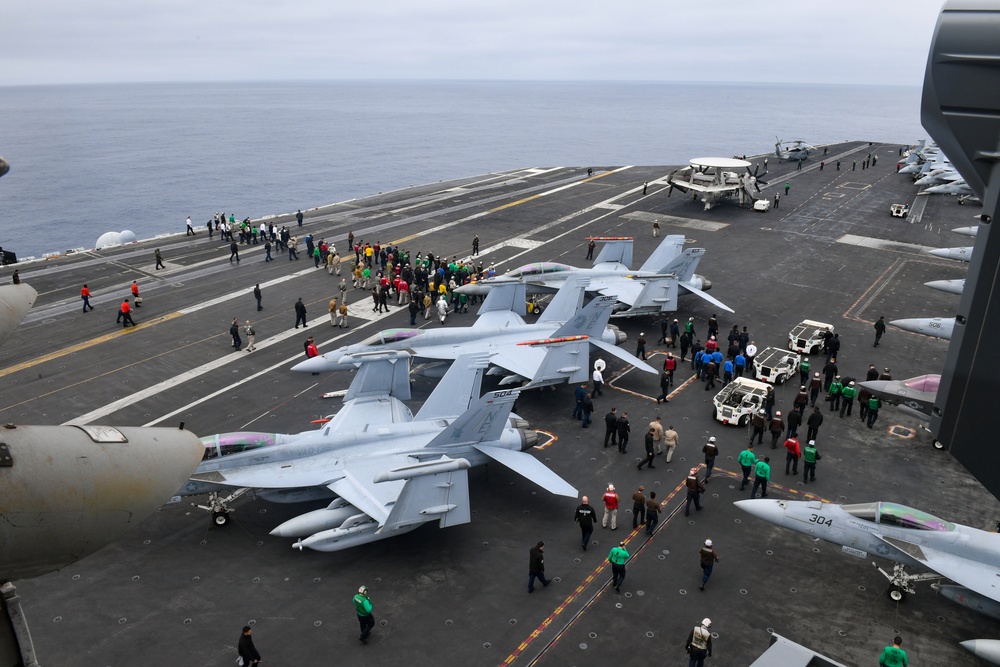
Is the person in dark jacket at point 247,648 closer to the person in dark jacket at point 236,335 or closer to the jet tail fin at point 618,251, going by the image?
the person in dark jacket at point 236,335

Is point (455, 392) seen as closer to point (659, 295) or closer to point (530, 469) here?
point (530, 469)

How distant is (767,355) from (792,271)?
1591 cm

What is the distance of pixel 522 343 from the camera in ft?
84.0

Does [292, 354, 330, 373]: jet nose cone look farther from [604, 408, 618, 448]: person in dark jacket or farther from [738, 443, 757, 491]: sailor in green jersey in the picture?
[738, 443, 757, 491]: sailor in green jersey

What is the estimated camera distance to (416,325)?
33.1 meters

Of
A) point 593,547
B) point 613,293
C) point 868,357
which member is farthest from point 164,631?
point 868,357

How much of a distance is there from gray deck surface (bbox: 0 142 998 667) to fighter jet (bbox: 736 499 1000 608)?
4.58 feet

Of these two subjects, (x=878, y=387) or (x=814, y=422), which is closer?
(x=878, y=387)

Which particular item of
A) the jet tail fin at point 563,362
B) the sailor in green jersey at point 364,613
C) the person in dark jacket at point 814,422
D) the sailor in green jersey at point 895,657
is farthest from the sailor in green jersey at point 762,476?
the sailor in green jersey at point 364,613

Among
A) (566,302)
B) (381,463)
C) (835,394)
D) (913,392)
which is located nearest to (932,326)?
(835,394)

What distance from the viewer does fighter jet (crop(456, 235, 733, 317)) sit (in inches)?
1256

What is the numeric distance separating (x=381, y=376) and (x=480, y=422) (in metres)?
4.96

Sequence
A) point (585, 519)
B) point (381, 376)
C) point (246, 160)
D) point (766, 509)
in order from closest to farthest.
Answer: point (766, 509) < point (585, 519) < point (381, 376) < point (246, 160)

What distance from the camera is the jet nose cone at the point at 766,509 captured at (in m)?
16.2
